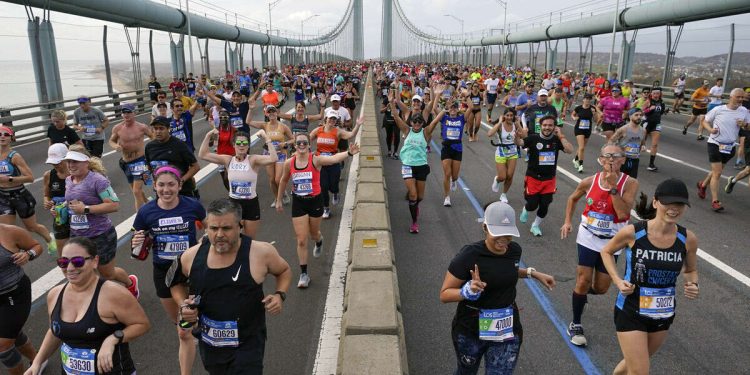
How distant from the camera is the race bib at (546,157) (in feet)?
25.7

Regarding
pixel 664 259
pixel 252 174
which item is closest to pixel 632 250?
pixel 664 259

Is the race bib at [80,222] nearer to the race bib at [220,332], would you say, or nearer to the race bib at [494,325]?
the race bib at [220,332]

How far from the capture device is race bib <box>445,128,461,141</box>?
952cm

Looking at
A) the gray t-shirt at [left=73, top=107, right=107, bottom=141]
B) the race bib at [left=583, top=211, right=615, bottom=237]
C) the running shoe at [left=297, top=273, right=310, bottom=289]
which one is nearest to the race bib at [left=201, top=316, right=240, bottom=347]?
the running shoe at [left=297, top=273, right=310, bottom=289]

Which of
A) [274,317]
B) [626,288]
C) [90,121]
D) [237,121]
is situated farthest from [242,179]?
[237,121]

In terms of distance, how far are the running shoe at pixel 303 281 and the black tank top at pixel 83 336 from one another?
9.63ft

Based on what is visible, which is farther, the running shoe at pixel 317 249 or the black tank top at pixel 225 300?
the running shoe at pixel 317 249

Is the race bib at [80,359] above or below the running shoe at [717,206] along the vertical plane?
above

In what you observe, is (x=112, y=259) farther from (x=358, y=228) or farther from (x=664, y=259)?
(x=664, y=259)

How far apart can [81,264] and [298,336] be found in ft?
7.81

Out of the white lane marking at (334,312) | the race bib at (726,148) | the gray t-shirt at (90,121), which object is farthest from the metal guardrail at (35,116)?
the race bib at (726,148)

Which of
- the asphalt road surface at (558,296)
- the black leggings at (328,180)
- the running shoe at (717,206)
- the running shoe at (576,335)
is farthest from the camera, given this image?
the running shoe at (717,206)

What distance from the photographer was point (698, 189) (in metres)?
10.7

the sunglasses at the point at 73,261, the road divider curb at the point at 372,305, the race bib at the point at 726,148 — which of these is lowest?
the road divider curb at the point at 372,305
